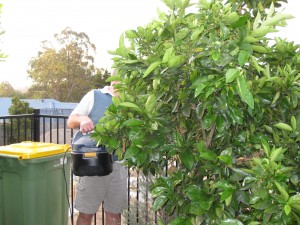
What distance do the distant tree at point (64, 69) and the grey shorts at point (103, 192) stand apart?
108 feet

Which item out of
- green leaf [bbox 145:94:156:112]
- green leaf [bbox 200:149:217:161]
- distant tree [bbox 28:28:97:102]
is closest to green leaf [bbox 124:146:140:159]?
green leaf [bbox 145:94:156:112]

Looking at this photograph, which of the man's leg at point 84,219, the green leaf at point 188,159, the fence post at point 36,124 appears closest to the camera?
the green leaf at point 188,159

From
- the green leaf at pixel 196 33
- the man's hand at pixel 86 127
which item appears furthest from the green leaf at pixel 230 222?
the man's hand at pixel 86 127

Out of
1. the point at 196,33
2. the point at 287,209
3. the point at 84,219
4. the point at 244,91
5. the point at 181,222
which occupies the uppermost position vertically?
the point at 196,33

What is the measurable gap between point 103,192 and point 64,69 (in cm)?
3323

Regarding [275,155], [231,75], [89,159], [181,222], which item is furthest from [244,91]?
[89,159]

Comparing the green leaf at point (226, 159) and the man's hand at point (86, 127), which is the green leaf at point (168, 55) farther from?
the man's hand at point (86, 127)

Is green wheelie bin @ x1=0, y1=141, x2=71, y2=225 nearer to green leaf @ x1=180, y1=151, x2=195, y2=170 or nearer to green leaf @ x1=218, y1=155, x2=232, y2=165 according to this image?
green leaf @ x1=180, y1=151, x2=195, y2=170

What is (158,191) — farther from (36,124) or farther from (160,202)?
(36,124)

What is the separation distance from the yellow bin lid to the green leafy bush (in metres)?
1.28

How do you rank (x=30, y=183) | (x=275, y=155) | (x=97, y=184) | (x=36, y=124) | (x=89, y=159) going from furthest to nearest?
(x=36, y=124)
(x=97, y=184)
(x=30, y=183)
(x=89, y=159)
(x=275, y=155)

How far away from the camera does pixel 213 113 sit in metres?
1.31

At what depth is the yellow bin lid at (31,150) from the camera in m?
2.70

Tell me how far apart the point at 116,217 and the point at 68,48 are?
112ft
